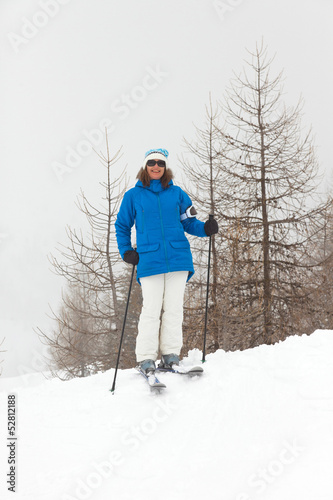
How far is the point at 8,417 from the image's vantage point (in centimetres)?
321

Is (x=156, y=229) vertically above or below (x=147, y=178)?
below

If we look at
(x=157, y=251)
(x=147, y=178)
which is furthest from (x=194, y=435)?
(x=147, y=178)

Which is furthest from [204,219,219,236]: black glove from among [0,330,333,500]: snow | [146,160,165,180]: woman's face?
[0,330,333,500]: snow

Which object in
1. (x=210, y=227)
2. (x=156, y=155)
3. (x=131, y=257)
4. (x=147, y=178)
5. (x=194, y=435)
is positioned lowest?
(x=194, y=435)

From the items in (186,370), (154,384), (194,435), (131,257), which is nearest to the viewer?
(194,435)

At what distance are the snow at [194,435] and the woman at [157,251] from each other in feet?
1.54

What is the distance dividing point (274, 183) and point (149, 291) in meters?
6.93

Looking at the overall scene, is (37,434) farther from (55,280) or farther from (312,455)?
(55,280)

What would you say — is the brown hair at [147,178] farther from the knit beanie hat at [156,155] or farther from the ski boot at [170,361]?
the ski boot at [170,361]

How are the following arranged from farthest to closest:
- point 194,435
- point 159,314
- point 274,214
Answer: point 274,214, point 159,314, point 194,435

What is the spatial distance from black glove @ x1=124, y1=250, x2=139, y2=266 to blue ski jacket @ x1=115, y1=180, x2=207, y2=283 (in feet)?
0.19

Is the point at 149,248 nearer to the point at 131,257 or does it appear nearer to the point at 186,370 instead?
the point at 131,257

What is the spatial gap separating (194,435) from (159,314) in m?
1.52

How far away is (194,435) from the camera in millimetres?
2654
